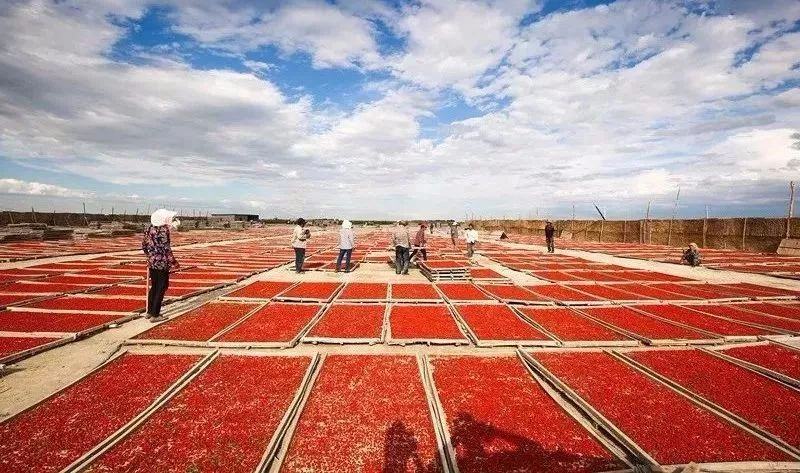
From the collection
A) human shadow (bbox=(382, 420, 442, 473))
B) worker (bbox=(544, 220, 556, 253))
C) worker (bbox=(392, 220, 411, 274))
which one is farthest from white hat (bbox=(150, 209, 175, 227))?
worker (bbox=(544, 220, 556, 253))

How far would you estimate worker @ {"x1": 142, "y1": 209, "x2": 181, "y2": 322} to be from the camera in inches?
234

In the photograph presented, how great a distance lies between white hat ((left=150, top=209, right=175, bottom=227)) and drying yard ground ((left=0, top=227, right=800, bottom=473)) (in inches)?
65.1

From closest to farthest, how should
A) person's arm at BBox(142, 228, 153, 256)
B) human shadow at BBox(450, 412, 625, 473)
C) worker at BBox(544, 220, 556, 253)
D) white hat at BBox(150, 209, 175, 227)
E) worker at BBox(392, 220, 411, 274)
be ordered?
1. human shadow at BBox(450, 412, 625, 473)
2. person's arm at BBox(142, 228, 153, 256)
3. white hat at BBox(150, 209, 175, 227)
4. worker at BBox(392, 220, 411, 274)
5. worker at BBox(544, 220, 556, 253)

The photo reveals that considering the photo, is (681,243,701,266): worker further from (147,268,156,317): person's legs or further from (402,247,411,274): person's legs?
(147,268,156,317): person's legs

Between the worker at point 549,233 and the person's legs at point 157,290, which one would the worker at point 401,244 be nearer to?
the person's legs at point 157,290

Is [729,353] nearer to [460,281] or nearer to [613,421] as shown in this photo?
[613,421]

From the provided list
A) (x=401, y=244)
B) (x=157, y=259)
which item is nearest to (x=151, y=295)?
(x=157, y=259)

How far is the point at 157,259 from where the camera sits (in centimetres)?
595

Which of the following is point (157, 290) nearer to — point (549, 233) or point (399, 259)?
point (399, 259)

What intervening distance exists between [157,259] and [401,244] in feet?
22.5

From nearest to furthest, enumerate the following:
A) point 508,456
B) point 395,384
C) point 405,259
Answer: point 508,456 < point 395,384 < point 405,259

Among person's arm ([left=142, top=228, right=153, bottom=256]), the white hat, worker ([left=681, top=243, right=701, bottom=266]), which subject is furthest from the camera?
worker ([left=681, top=243, right=701, bottom=266])

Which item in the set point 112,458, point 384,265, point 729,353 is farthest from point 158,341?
point 384,265

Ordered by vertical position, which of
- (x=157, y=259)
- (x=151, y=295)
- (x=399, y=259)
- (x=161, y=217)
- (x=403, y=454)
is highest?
(x=161, y=217)
